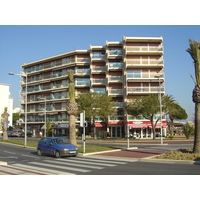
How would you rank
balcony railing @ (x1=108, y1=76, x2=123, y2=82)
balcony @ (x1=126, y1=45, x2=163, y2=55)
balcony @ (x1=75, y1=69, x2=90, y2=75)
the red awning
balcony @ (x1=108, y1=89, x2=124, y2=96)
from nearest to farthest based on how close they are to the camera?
balcony @ (x1=126, y1=45, x2=163, y2=55) < the red awning < balcony @ (x1=108, y1=89, x2=124, y2=96) < balcony railing @ (x1=108, y1=76, x2=123, y2=82) < balcony @ (x1=75, y1=69, x2=90, y2=75)

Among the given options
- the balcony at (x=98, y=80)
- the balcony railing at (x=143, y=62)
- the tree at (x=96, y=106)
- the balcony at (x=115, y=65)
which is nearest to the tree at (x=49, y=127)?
the tree at (x=96, y=106)

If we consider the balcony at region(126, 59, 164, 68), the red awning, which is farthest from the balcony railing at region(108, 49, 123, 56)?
the red awning

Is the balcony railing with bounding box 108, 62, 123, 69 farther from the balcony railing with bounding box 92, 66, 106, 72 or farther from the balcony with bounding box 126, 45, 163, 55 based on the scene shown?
the balcony with bounding box 126, 45, 163, 55

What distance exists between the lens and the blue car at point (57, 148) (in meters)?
15.6

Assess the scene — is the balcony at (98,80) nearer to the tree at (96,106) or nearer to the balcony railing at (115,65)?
the balcony railing at (115,65)

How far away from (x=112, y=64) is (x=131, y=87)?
23.4 ft

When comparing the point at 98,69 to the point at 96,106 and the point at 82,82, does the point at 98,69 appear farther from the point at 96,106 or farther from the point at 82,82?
the point at 96,106

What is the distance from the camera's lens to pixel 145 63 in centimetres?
5131

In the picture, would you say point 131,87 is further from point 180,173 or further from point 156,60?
point 180,173

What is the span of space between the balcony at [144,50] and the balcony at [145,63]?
5.00 ft

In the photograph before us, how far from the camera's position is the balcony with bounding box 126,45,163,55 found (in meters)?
50.9

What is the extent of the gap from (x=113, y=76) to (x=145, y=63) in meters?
7.51

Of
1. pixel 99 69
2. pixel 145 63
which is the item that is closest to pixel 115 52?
pixel 99 69

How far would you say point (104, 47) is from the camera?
55219 millimetres
